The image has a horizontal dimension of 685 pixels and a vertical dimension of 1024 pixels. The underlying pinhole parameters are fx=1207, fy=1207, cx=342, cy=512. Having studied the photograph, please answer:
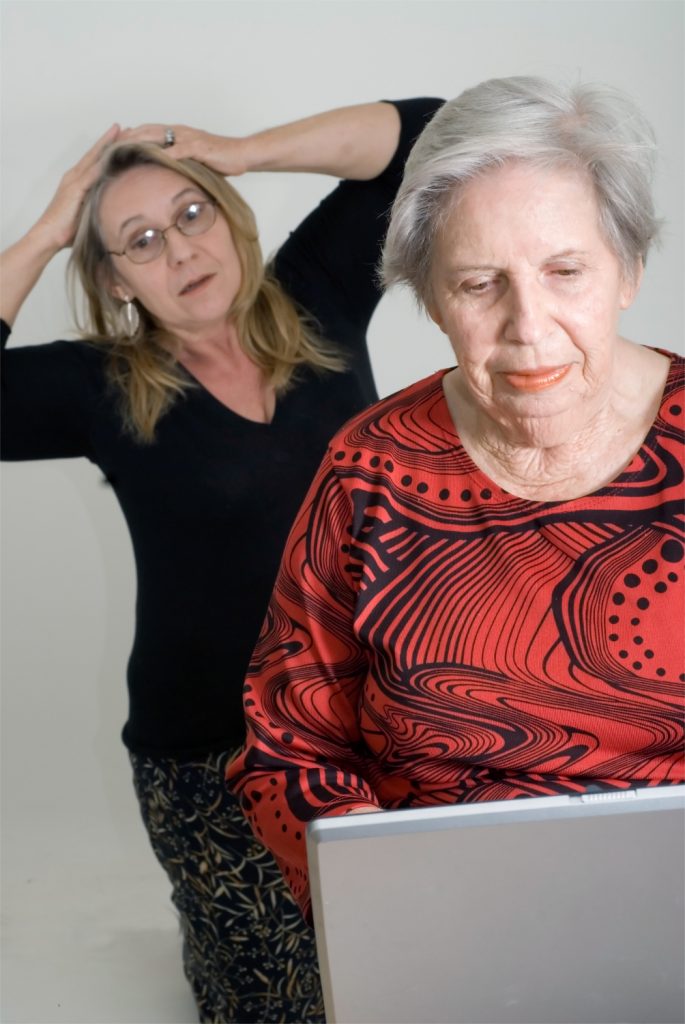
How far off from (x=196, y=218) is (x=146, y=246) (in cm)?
10

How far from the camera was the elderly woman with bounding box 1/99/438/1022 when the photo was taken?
2.11 m

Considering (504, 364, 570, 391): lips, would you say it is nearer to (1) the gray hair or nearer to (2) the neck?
(1) the gray hair

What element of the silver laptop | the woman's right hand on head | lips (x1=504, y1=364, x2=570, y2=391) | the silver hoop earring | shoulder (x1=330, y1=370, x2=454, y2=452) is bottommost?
the silver laptop

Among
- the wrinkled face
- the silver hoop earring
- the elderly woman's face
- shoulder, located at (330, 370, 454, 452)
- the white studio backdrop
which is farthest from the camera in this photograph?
the white studio backdrop

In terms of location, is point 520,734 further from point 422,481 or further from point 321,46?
point 321,46

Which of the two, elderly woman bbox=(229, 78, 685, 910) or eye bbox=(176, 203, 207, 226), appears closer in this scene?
elderly woman bbox=(229, 78, 685, 910)

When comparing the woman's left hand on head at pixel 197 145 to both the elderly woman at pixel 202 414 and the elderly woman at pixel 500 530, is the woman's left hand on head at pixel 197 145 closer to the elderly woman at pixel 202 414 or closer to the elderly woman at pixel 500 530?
the elderly woman at pixel 202 414

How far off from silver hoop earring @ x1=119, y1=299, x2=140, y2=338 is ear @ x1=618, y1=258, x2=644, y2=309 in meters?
1.08

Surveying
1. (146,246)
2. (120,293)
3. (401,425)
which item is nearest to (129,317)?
(120,293)

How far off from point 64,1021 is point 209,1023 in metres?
0.37

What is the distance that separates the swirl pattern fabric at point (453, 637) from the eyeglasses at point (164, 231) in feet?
2.41

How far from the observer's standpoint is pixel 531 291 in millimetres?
1276

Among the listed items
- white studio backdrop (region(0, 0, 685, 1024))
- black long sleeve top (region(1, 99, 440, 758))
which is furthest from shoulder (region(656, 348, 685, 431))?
white studio backdrop (region(0, 0, 685, 1024))

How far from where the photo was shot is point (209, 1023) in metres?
2.50
